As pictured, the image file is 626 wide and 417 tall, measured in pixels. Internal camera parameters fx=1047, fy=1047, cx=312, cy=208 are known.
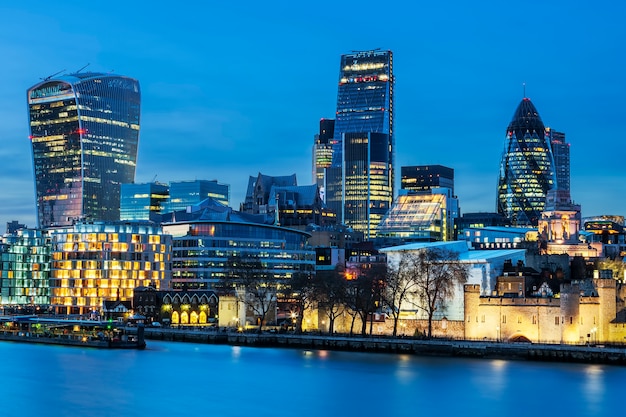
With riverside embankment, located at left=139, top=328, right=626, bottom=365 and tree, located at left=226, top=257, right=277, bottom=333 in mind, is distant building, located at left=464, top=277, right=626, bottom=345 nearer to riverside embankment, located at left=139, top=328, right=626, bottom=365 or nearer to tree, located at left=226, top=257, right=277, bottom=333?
riverside embankment, located at left=139, top=328, right=626, bottom=365

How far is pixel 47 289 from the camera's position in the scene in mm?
164625

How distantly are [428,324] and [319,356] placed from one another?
1508cm

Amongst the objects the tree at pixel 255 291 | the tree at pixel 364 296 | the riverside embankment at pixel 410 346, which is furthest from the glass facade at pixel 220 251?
the tree at pixel 364 296

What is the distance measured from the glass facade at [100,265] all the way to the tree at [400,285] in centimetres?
4967

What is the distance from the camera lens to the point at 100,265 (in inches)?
5930

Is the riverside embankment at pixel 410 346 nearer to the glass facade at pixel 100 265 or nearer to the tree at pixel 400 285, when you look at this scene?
the tree at pixel 400 285

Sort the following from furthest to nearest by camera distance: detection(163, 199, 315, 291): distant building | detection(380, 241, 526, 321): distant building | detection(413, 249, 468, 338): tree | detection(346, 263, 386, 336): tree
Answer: detection(163, 199, 315, 291): distant building
detection(346, 263, 386, 336): tree
detection(380, 241, 526, 321): distant building
detection(413, 249, 468, 338): tree

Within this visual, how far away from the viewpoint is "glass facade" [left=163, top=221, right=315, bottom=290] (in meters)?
154

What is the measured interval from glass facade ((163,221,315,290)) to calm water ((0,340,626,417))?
190 ft

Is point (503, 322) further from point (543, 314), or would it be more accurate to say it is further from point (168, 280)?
point (168, 280)

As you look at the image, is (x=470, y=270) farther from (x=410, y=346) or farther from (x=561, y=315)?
(x=561, y=315)

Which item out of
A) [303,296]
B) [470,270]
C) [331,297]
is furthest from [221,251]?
[470,270]

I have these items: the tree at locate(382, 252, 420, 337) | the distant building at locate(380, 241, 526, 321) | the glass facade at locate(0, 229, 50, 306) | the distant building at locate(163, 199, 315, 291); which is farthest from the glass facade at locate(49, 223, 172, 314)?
the tree at locate(382, 252, 420, 337)

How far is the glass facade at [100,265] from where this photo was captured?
150 meters
